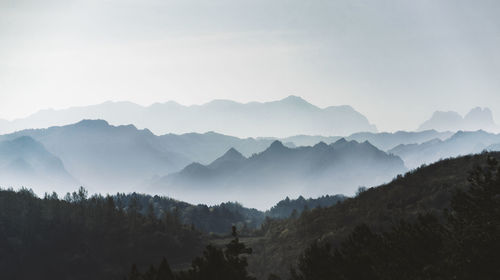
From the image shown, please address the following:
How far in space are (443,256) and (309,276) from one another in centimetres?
2162

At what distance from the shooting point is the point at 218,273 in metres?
53.6

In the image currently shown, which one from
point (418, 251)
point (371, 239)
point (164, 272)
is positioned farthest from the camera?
point (371, 239)

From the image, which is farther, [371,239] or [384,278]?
[371,239]

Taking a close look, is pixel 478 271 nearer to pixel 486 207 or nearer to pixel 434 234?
pixel 486 207

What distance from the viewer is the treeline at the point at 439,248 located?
50250 mm

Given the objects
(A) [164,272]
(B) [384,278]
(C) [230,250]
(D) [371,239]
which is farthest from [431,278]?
(A) [164,272]

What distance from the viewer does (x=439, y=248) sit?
204 feet

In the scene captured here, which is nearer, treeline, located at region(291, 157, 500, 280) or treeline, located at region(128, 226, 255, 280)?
treeline, located at region(291, 157, 500, 280)

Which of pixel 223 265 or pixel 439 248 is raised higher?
pixel 223 265

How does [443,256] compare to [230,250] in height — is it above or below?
below

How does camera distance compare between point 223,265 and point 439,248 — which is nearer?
point 223,265

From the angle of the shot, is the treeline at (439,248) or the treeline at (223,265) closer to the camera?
the treeline at (439,248)

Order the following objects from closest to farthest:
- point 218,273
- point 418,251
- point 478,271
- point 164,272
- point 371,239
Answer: point 478,271 < point 218,273 < point 164,272 < point 418,251 < point 371,239

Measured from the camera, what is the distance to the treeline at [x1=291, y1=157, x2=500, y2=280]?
50.2m
